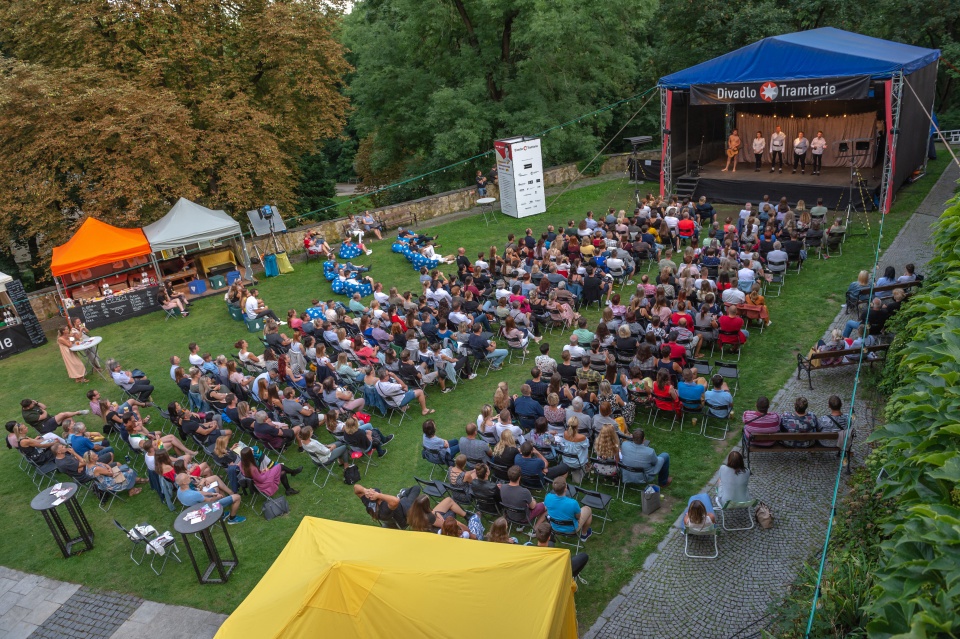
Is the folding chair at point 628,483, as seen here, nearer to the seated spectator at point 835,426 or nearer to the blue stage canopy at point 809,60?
the seated spectator at point 835,426

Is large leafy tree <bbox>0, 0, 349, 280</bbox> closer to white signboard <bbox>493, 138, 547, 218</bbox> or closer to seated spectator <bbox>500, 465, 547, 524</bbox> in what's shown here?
white signboard <bbox>493, 138, 547, 218</bbox>

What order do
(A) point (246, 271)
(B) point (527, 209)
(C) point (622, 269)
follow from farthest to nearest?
(B) point (527, 209) → (A) point (246, 271) → (C) point (622, 269)

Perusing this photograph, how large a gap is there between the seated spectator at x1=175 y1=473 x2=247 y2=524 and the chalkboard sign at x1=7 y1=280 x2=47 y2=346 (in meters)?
11.1

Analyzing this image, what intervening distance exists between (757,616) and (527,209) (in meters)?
16.9

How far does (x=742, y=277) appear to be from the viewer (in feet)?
43.8

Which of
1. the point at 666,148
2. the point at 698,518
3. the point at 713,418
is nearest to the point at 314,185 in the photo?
the point at 666,148

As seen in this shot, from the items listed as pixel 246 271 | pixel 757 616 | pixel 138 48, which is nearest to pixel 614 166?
pixel 246 271

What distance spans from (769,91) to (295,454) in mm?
15155

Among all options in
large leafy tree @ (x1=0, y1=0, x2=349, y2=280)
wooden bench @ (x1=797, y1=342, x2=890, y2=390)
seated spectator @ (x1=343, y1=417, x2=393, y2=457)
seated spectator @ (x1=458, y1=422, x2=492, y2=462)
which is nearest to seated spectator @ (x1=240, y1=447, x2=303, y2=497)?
seated spectator @ (x1=343, y1=417, x2=393, y2=457)

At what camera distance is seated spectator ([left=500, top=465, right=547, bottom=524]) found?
814 cm

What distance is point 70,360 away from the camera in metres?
15.2

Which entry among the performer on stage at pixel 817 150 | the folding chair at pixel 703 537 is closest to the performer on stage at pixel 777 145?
the performer on stage at pixel 817 150

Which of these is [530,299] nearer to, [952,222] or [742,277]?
[742,277]

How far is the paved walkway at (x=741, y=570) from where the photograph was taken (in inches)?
274
